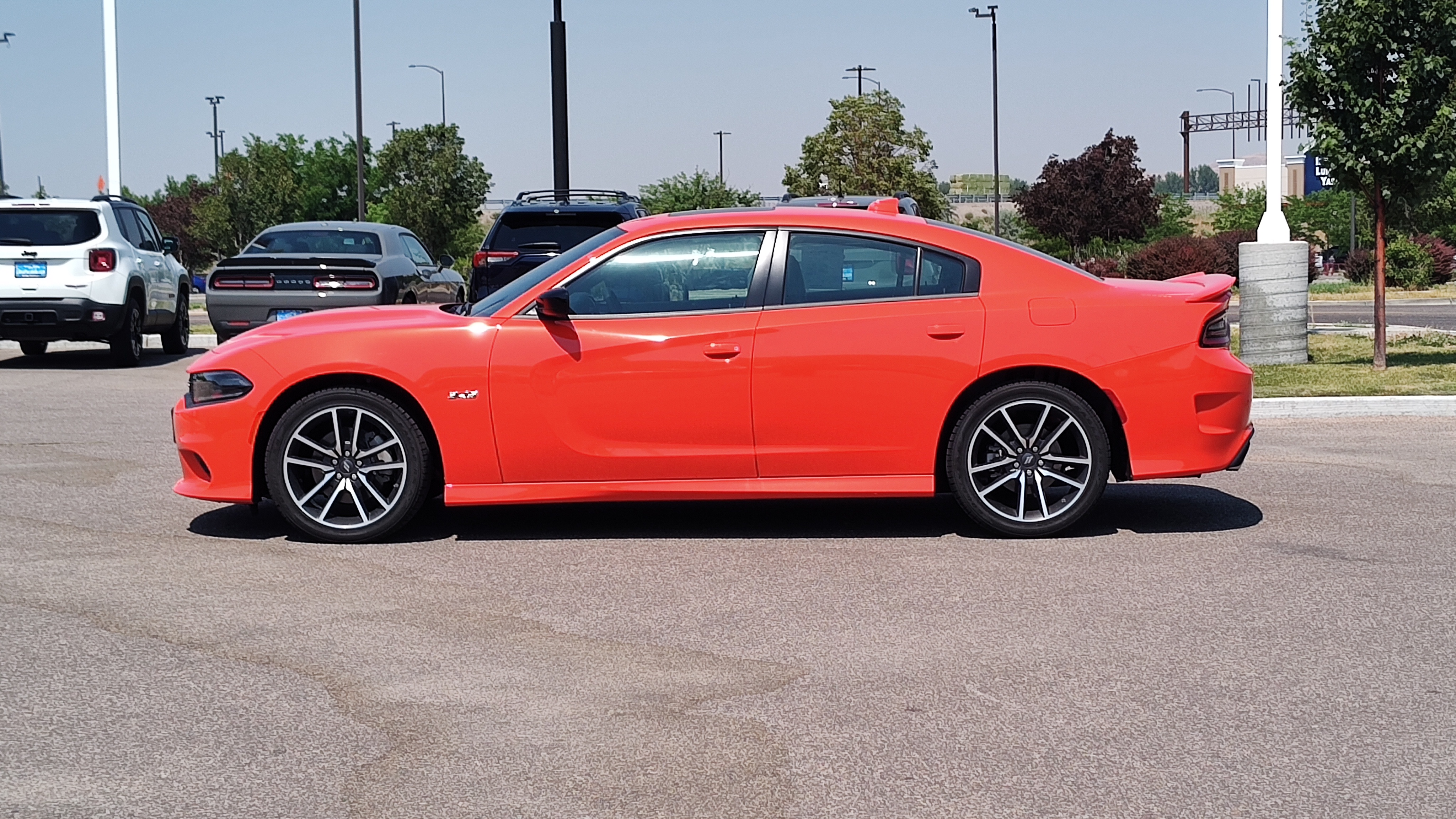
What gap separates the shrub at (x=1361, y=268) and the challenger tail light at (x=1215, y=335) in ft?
114

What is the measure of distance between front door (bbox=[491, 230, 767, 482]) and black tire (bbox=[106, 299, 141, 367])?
11098mm

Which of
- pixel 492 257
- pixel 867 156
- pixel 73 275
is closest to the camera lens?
pixel 492 257

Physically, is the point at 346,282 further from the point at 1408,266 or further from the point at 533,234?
the point at 1408,266

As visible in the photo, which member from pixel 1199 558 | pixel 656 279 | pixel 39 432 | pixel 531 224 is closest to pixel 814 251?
pixel 656 279

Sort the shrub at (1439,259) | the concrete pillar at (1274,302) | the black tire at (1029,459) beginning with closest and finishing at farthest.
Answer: the black tire at (1029,459)
the concrete pillar at (1274,302)
the shrub at (1439,259)

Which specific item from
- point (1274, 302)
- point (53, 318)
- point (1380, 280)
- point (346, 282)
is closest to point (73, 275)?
point (53, 318)

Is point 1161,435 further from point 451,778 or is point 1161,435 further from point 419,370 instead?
point 451,778

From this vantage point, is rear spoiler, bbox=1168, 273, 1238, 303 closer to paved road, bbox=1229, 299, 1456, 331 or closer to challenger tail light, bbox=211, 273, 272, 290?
challenger tail light, bbox=211, 273, 272, 290

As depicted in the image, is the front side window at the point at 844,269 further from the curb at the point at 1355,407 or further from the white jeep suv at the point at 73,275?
the white jeep suv at the point at 73,275

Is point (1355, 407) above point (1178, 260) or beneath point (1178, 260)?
beneath

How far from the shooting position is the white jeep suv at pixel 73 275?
55.0 ft

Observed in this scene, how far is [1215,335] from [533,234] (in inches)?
382

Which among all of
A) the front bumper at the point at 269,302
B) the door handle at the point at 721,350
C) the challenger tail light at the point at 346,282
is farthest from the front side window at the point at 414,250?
the door handle at the point at 721,350

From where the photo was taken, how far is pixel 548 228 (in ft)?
53.9
